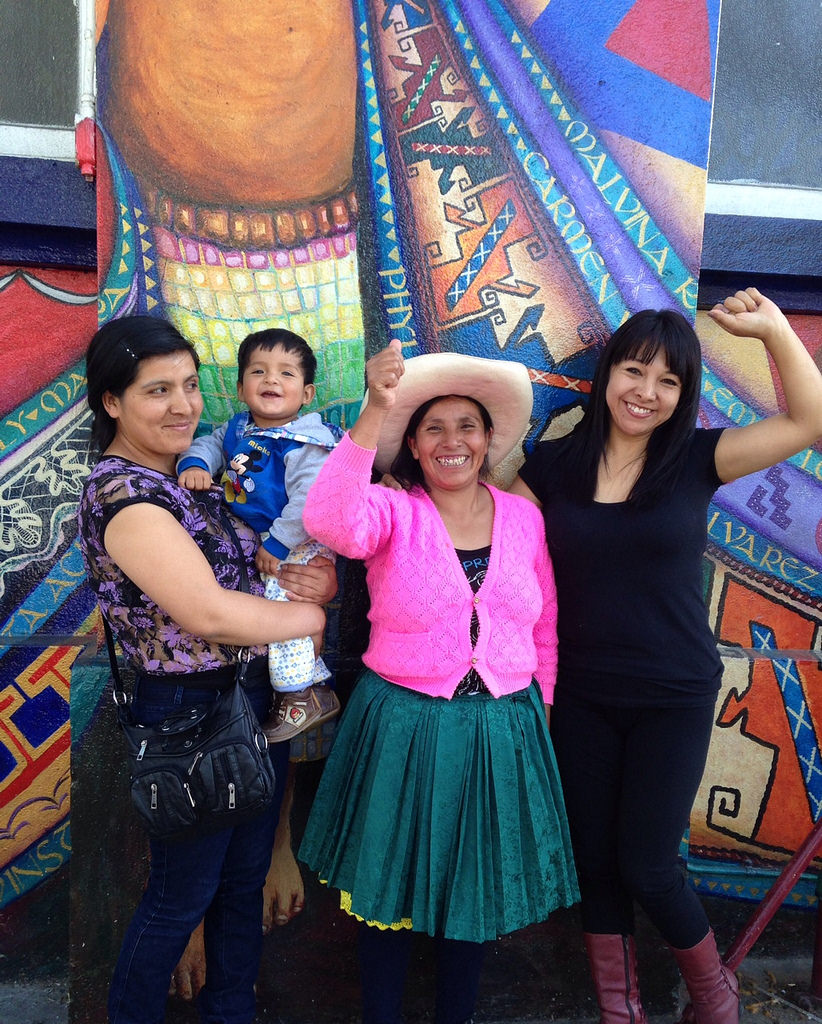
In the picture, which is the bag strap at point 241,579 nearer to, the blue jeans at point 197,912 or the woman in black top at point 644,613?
the blue jeans at point 197,912

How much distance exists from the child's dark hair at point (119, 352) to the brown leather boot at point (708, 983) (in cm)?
226

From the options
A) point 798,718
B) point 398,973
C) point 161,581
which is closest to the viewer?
point 161,581

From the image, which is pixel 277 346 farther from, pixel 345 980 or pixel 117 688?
pixel 345 980

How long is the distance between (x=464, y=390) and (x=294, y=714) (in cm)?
105

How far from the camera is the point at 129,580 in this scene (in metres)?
1.76

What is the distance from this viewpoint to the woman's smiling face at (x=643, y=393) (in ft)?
6.88

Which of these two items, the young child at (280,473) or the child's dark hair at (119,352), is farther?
the young child at (280,473)

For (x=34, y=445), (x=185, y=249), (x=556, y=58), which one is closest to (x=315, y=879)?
(x=34, y=445)

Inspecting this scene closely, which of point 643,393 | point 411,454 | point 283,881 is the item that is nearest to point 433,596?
point 411,454

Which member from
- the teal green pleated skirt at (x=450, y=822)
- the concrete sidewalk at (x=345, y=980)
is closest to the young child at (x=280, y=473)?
the teal green pleated skirt at (x=450, y=822)

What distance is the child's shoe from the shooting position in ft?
6.77

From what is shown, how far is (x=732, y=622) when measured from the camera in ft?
9.64

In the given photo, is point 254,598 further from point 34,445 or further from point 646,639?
point 34,445

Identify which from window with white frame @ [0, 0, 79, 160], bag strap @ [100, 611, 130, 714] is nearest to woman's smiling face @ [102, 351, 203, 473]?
bag strap @ [100, 611, 130, 714]
